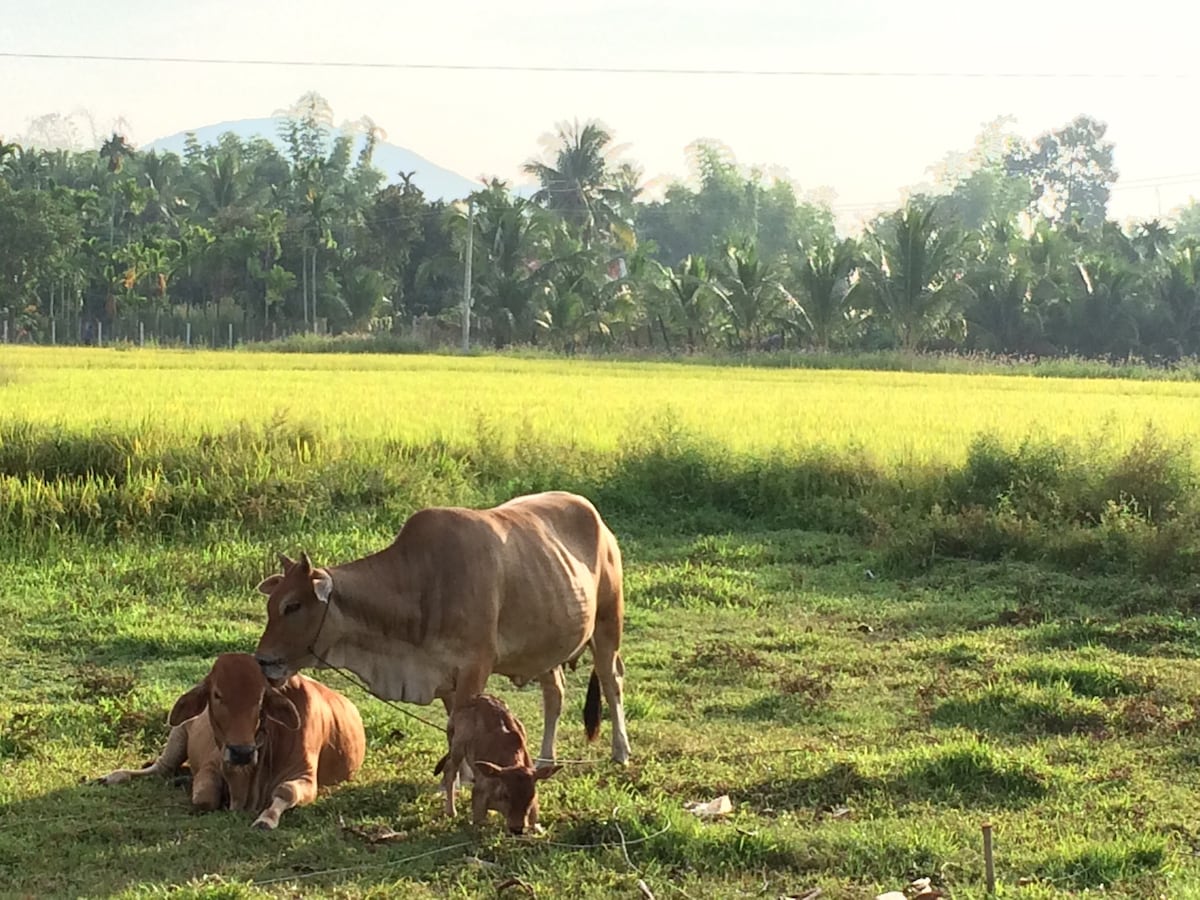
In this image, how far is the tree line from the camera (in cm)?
3906

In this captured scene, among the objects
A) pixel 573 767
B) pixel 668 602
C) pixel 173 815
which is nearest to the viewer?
pixel 173 815

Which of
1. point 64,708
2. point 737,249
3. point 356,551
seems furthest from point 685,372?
point 64,708

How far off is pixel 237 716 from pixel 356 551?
5.77m

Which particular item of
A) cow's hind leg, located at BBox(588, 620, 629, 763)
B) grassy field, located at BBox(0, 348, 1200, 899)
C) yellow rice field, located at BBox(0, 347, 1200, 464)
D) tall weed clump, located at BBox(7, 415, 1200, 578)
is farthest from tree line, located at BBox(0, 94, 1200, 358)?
cow's hind leg, located at BBox(588, 620, 629, 763)

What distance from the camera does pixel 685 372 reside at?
1174 inches

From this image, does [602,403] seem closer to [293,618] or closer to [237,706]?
[293,618]

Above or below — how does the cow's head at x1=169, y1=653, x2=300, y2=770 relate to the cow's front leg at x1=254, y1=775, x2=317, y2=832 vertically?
above

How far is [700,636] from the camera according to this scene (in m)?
8.94

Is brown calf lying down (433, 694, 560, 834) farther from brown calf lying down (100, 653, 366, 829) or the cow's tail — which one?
the cow's tail

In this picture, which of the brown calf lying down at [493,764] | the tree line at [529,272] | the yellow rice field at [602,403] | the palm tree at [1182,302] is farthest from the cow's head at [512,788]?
the palm tree at [1182,302]

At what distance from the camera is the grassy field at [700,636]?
481cm

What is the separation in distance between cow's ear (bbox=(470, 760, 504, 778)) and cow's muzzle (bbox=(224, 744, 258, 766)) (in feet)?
2.74

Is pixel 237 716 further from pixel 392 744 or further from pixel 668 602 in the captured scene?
pixel 668 602

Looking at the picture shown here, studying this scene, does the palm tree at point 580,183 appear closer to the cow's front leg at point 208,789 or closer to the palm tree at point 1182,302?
the palm tree at point 1182,302
